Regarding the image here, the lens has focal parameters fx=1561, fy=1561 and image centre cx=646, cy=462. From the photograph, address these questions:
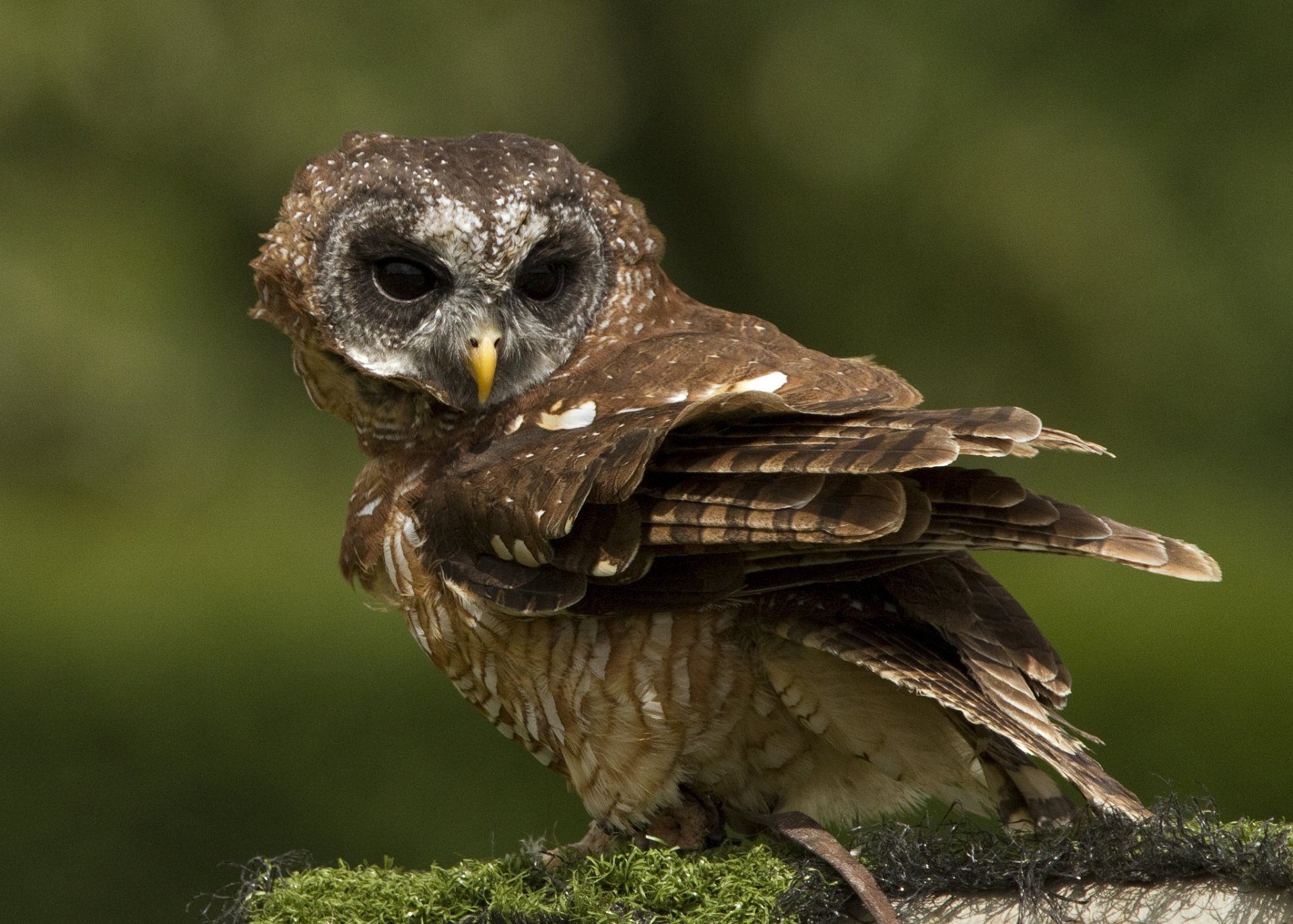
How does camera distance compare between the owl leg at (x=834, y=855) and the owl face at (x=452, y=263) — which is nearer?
the owl leg at (x=834, y=855)

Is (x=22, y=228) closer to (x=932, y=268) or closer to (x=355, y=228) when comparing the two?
(x=932, y=268)

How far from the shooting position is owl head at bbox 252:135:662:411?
7.89 ft

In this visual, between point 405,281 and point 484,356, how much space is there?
0.21m

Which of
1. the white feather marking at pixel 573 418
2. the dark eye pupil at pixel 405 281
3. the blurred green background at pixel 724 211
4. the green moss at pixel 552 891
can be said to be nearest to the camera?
the green moss at pixel 552 891

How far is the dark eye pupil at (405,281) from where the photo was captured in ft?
8.11

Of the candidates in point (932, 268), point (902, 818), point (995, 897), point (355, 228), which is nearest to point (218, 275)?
point (932, 268)

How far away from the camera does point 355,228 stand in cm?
244

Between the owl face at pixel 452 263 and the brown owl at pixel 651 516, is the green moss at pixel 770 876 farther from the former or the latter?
the owl face at pixel 452 263

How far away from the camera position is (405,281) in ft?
8.12

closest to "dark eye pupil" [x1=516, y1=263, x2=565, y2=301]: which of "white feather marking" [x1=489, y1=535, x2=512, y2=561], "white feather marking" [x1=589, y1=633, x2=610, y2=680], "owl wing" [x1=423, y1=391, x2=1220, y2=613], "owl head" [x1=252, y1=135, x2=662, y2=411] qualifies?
"owl head" [x1=252, y1=135, x2=662, y2=411]

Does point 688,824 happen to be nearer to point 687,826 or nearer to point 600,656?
point 687,826

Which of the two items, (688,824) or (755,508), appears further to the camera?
(688,824)

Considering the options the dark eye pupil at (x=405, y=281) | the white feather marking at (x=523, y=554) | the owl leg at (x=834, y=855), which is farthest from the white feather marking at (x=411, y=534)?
the owl leg at (x=834, y=855)

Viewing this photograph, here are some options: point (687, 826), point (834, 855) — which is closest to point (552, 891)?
point (687, 826)
